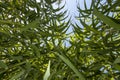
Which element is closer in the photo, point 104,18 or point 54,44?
point 104,18

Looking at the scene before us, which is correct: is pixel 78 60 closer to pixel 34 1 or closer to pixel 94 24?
pixel 94 24

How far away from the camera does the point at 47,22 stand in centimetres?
129

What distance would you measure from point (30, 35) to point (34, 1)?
22 centimetres

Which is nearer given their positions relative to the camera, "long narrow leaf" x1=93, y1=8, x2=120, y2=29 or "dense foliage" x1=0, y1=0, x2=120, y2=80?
"long narrow leaf" x1=93, y1=8, x2=120, y2=29

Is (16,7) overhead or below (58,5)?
overhead

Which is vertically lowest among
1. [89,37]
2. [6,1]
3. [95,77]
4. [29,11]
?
[95,77]

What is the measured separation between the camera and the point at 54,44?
1041 millimetres

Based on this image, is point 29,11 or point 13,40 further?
point 29,11

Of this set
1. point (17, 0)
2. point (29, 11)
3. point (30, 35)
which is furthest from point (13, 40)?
point (17, 0)

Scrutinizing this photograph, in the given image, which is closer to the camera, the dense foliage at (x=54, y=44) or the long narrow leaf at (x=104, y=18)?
the long narrow leaf at (x=104, y=18)

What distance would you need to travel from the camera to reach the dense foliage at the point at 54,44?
36.4 inches

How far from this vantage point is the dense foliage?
924mm

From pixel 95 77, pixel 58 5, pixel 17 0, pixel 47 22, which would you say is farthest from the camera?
pixel 17 0

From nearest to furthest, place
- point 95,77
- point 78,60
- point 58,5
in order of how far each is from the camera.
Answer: point 78,60
point 95,77
point 58,5
